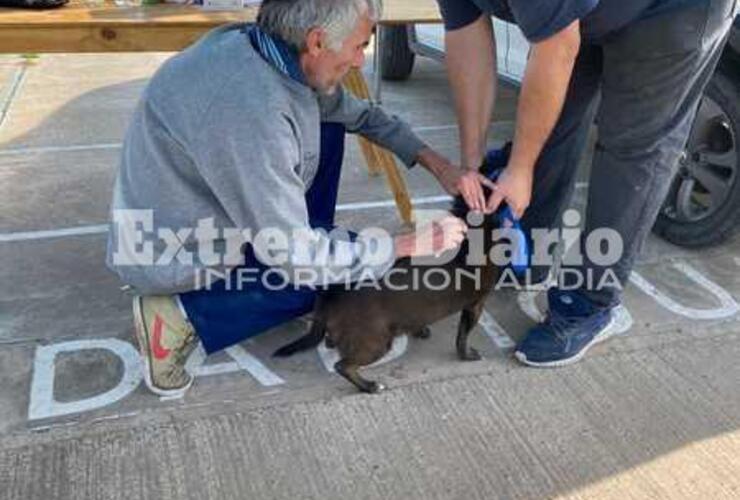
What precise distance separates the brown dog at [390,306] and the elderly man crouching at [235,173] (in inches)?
4.9

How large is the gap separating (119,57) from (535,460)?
5.64 m

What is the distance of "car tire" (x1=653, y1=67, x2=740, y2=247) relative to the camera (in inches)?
126

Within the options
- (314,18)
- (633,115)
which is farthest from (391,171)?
(314,18)

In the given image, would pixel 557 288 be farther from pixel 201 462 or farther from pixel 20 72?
pixel 20 72

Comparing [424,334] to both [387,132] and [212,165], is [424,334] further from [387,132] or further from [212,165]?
[212,165]

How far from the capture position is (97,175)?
418 cm

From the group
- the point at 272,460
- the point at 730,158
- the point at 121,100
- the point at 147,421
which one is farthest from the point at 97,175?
the point at 730,158

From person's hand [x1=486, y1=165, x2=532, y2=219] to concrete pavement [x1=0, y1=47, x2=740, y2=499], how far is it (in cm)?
62

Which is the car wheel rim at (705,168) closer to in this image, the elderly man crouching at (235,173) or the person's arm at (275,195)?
the elderly man crouching at (235,173)

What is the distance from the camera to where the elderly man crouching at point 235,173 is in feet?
6.72

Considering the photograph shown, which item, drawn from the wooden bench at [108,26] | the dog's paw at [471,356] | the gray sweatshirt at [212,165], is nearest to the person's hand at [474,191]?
the gray sweatshirt at [212,165]

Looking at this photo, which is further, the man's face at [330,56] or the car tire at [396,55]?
the car tire at [396,55]

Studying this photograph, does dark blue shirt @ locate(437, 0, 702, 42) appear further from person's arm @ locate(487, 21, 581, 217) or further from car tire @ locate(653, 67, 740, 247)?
car tire @ locate(653, 67, 740, 247)

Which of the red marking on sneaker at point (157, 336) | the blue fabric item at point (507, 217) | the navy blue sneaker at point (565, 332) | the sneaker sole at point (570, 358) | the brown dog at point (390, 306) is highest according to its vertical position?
the blue fabric item at point (507, 217)
